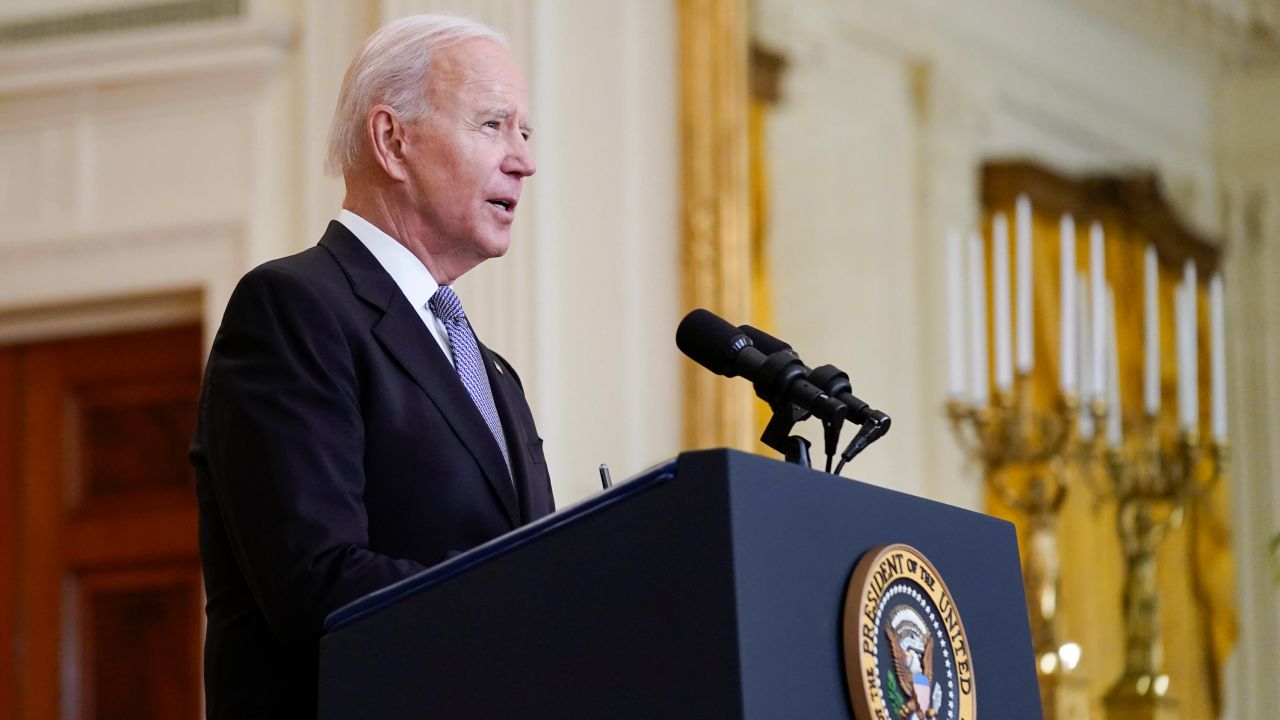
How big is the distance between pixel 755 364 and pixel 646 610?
406mm

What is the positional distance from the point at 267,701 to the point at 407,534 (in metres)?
0.21

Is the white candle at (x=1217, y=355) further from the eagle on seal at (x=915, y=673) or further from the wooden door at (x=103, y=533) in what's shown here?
the eagle on seal at (x=915, y=673)

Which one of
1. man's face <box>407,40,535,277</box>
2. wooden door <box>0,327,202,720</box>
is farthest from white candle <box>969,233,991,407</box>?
man's face <box>407,40,535,277</box>

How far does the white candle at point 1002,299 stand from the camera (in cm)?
473

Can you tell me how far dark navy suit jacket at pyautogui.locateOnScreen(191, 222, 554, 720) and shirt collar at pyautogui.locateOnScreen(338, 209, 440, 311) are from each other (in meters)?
0.04

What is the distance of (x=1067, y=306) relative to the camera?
4902mm

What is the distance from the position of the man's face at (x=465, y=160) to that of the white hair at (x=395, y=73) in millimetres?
15

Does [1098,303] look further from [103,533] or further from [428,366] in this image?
[428,366]

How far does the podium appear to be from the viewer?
1393 mm

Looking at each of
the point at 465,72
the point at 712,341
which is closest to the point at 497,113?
the point at 465,72

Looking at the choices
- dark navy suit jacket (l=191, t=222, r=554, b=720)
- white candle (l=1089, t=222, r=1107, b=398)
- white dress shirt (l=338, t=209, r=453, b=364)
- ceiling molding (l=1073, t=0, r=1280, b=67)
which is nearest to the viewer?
dark navy suit jacket (l=191, t=222, r=554, b=720)

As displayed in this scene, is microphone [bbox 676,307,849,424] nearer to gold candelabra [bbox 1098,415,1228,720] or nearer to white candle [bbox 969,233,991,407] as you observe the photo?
white candle [bbox 969,233,991,407]

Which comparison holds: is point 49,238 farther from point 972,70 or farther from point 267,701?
point 267,701

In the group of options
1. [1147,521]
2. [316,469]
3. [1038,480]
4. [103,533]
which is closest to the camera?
[316,469]
